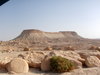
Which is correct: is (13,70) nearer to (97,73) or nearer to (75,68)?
(75,68)

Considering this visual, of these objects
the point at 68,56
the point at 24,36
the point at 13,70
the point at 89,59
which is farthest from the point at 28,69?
the point at 24,36

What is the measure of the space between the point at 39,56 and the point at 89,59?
123 inches

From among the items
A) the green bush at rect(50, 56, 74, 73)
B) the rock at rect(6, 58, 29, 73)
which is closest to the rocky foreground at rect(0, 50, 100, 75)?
the rock at rect(6, 58, 29, 73)

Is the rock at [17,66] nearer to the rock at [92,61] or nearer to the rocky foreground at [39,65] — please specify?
the rocky foreground at [39,65]

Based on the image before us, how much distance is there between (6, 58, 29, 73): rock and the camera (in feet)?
37.0

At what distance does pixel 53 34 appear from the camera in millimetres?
143750

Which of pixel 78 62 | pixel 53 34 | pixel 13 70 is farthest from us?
pixel 53 34

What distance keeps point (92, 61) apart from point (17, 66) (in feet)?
15.6

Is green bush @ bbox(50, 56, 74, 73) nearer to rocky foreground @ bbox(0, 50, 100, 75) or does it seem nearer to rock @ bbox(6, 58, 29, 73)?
rocky foreground @ bbox(0, 50, 100, 75)

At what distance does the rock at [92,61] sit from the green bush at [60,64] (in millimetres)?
1593

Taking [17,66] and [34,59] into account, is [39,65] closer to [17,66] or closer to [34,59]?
[34,59]

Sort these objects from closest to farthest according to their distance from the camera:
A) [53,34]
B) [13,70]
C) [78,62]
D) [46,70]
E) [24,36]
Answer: [13,70] → [46,70] → [78,62] → [24,36] → [53,34]

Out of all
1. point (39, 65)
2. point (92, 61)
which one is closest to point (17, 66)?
point (39, 65)

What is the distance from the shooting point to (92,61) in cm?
1330
